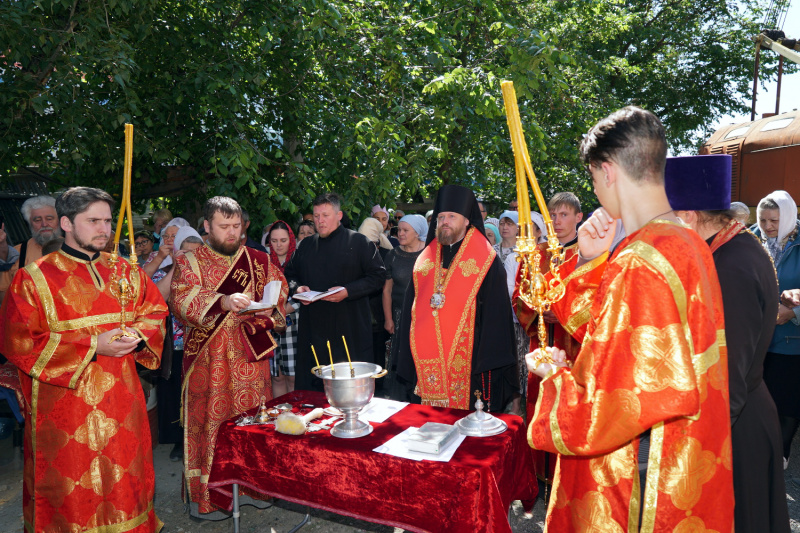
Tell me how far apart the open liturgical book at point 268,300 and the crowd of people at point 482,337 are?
17mm

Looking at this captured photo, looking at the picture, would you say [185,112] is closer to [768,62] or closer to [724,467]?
[724,467]

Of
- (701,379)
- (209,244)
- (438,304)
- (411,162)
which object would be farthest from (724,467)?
(411,162)

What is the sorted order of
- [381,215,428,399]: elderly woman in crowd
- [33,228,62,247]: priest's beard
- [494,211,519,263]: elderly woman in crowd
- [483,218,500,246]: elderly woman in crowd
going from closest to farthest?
[33,228,62,247]: priest's beard < [381,215,428,399]: elderly woman in crowd < [494,211,519,263]: elderly woman in crowd < [483,218,500,246]: elderly woman in crowd

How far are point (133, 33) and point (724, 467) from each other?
289 inches

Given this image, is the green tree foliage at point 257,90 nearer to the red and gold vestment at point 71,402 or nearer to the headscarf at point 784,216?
the red and gold vestment at point 71,402

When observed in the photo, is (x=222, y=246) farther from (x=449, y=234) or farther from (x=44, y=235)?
(x=44, y=235)

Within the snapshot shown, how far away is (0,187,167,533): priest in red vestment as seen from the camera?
3199 mm

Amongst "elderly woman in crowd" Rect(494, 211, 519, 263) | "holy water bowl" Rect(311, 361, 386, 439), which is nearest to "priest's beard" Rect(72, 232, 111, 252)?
"holy water bowl" Rect(311, 361, 386, 439)

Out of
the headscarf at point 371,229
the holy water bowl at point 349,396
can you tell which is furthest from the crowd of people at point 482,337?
the headscarf at point 371,229

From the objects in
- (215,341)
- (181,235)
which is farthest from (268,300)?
(181,235)

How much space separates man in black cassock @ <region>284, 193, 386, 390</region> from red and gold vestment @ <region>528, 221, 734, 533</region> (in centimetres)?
342

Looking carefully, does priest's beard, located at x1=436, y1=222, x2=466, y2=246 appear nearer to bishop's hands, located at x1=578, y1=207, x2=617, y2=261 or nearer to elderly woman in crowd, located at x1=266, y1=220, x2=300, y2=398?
elderly woman in crowd, located at x1=266, y1=220, x2=300, y2=398

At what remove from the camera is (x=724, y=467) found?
5.96 ft

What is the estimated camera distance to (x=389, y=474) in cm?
268
